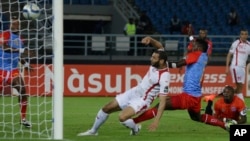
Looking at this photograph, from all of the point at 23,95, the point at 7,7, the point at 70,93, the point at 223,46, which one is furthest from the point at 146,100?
the point at 223,46

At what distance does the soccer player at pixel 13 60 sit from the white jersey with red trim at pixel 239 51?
6.32m

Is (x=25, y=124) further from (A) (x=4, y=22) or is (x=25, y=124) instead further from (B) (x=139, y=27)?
(B) (x=139, y=27)

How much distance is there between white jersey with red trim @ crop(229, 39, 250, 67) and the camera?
18859mm

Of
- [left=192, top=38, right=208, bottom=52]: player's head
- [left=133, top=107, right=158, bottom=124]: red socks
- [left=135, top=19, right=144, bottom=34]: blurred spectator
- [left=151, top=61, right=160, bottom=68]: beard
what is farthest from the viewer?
[left=135, top=19, right=144, bottom=34]: blurred spectator

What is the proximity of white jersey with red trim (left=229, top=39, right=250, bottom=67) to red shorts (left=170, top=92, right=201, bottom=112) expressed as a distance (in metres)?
5.46

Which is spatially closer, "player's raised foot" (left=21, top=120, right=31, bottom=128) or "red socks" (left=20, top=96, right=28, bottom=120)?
"player's raised foot" (left=21, top=120, right=31, bottom=128)

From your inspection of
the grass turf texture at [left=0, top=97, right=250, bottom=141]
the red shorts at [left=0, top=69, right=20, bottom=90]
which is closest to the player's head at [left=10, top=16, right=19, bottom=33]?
the red shorts at [left=0, top=69, right=20, bottom=90]

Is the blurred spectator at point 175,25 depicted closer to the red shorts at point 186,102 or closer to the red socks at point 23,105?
the red socks at point 23,105

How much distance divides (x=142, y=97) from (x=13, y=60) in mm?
2826

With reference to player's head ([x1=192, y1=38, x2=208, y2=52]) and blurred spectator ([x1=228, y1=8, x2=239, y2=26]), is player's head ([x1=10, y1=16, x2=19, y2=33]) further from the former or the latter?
blurred spectator ([x1=228, y1=8, x2=239, y2=26])

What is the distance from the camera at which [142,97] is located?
12.8m

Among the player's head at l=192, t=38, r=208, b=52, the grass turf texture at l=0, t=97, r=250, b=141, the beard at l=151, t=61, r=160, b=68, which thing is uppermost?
the player's head at l=192, t=38, r=208, b=52

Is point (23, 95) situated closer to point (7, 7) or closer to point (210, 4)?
point (7, 7)

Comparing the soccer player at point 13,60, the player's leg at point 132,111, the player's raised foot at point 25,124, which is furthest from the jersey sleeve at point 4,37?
the player's leg at point 132,111
